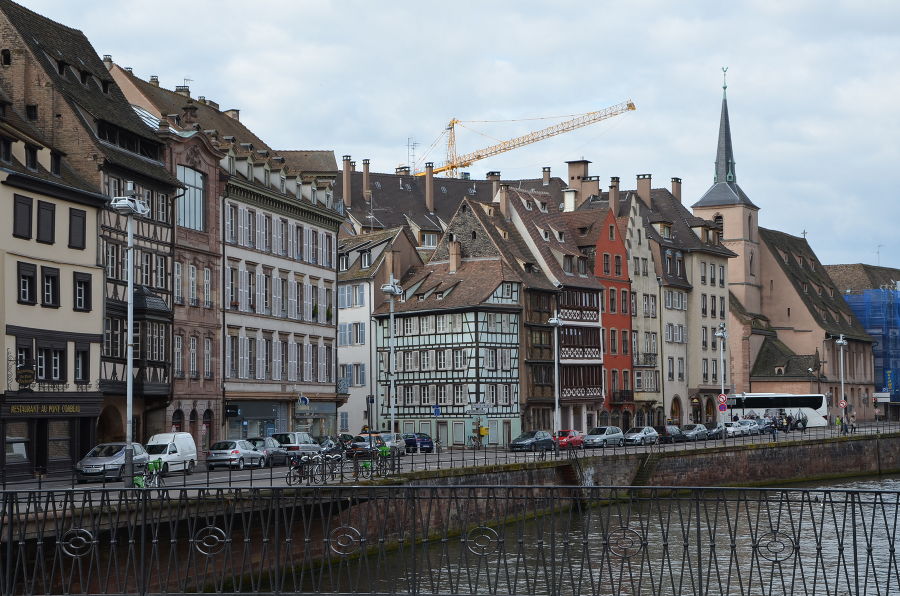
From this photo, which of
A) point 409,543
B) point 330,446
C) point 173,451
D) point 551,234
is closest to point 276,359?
point 330,446

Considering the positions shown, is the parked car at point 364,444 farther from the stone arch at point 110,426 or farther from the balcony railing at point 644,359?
the balcony railing at point 644,359

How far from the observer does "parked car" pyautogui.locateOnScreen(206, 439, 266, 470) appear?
A: 54.6 metres

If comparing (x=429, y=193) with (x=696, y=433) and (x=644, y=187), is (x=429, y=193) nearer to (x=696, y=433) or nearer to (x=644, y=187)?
(x=644, y=187)

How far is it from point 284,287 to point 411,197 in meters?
58.1

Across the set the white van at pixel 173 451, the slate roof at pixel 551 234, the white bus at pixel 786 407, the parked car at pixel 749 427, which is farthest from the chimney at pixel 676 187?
the white van at pixel 173 451

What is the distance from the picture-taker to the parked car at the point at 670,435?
82.1m

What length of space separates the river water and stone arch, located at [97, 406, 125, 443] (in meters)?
14.6

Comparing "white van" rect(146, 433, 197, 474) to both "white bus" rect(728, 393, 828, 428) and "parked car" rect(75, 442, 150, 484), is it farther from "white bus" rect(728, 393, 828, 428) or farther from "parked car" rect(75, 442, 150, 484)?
"white bus" rect(728, 393, 828, 428)

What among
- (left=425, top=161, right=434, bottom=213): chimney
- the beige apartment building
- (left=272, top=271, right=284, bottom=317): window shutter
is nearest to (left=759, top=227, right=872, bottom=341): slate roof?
(left=425, top=161, right=434, bottom=213): chimney

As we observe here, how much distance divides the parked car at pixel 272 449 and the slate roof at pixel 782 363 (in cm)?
7299

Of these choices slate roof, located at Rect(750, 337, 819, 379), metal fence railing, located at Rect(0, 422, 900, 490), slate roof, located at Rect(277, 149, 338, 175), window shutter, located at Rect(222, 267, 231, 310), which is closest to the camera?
metal fence railing, located at Rect(0, 422, 900, 490)

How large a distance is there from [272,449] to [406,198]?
231ft

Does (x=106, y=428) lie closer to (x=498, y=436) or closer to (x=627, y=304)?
(x=498, y=436)

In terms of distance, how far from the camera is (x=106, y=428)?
56.0m
